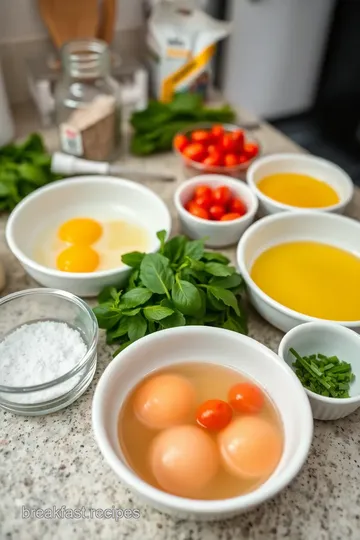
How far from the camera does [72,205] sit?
1243 mm

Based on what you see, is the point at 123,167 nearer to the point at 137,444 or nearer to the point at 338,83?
the point at 137,444

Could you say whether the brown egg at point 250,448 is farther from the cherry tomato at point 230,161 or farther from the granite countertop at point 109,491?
the cherry tomato at point 230,161

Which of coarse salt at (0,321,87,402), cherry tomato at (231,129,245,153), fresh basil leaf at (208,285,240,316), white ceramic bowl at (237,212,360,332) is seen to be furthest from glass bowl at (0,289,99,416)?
cherry tomato at (231,129,245,153)

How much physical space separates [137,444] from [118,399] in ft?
0.25

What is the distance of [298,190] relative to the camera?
1.30 metres

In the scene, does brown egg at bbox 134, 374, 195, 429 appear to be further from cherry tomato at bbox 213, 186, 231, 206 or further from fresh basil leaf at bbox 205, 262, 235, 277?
cherry tomato at bbox 213, 186, 231, 206

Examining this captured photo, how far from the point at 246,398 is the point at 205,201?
0.52 metres

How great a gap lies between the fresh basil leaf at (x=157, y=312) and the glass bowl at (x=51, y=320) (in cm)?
9

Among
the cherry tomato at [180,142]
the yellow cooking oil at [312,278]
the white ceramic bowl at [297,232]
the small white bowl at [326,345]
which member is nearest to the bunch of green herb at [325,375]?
the small white bowl at [326,345]

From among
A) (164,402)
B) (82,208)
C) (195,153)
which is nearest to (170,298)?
(164,402)

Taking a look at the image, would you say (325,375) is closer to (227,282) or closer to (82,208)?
(227,282)

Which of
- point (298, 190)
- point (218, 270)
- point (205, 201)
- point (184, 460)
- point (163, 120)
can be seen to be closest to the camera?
point (184, 460)

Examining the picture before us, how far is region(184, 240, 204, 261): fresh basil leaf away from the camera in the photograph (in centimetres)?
99

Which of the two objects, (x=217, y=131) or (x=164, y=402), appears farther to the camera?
(x=217, y=131)
